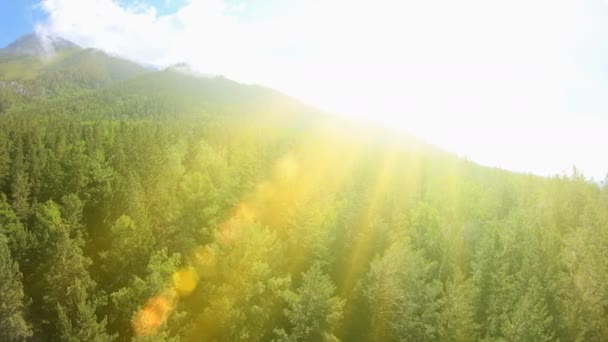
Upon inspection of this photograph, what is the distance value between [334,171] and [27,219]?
52811 millimetres

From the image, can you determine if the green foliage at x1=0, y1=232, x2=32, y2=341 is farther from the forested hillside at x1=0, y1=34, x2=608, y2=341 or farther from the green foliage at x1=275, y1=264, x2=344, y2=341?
the green foliage at x1=275, y1=264, x2=344, y2=341

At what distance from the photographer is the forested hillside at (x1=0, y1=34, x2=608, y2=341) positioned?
43.4 metres

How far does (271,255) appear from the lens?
51.0m

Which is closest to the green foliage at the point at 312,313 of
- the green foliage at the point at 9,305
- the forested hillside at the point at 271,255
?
the forested hillside at the point at 271,255

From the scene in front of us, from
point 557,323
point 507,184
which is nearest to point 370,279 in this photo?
point 557,323

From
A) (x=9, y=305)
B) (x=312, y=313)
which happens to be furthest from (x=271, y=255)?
(x=9, y=305)

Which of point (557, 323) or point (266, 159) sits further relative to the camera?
point (266, 159)

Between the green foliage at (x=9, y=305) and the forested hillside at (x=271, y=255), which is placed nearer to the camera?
the green foliage at (x=9, y=305)

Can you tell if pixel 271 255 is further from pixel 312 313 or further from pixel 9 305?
A: pixel 9 305

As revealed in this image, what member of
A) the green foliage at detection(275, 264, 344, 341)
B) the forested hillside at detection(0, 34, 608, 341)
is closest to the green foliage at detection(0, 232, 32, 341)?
the forested hillside at detection(0, 34, 608, 341)

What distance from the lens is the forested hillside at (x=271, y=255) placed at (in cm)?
Answer: 4344

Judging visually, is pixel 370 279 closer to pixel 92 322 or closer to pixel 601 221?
pixel 92 322

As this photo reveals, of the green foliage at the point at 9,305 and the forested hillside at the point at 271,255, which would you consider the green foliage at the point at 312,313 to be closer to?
the forested hillside at the point at 271,255

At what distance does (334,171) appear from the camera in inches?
3342
